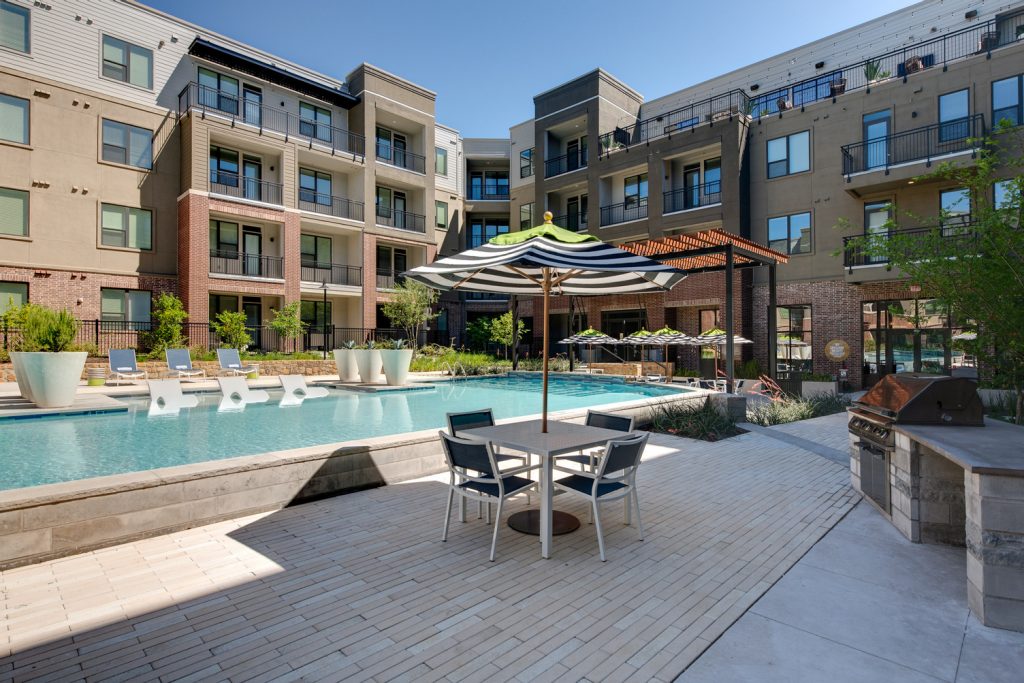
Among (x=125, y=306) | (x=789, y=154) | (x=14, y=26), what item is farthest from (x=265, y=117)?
(x=789, y=154)

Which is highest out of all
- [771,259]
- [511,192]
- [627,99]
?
[627,99]

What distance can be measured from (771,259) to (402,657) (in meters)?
11.8

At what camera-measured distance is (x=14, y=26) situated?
1719 cm

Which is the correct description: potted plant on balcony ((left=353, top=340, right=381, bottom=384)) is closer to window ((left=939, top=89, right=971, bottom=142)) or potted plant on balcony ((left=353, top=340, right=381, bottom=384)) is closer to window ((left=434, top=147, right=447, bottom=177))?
window ((left=434, top=147, right=447, bottom=177))

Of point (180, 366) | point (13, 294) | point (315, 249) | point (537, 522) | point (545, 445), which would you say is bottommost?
point (537, 522)

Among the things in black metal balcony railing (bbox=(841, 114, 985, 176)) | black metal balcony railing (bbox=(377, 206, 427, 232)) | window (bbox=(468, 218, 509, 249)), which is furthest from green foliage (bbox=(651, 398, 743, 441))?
window (bbox=(468, 218, 509, 249))

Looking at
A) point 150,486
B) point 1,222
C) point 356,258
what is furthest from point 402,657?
point 356,258

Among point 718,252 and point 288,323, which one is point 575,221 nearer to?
point 288,323

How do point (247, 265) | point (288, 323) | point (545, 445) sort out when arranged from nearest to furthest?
point (545, 445)
point (288, 323)
point (247, 265)

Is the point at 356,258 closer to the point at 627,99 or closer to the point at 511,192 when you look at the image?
the point at 511,192

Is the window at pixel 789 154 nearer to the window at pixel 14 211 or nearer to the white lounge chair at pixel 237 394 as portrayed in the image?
the white lounge chair at pixel 237 394

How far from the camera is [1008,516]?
2.88 meters

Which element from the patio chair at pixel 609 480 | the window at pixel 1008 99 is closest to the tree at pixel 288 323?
the patio chair at pixel 609 480

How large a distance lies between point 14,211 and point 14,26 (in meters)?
6.31
